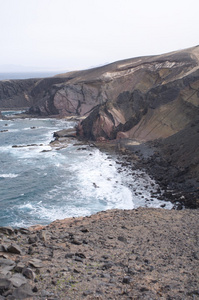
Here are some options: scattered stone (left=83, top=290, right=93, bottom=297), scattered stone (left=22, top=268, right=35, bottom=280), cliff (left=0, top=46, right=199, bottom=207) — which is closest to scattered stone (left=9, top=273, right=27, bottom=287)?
scattered stone (left=22, top=268, right=35, bottom=280)

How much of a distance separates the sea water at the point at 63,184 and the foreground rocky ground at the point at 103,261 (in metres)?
5.58

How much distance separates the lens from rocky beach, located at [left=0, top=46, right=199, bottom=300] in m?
8.00

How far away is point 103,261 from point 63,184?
16.0 m

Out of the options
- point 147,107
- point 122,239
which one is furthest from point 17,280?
point 147,107

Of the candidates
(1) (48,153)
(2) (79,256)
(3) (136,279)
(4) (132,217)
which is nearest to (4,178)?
(1) (48,153)

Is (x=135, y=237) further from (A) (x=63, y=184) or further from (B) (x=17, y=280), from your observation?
(A) (x=63, y=184)

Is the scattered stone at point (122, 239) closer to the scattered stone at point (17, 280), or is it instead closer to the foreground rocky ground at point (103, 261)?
the foreground rocky ground at point (103, 261)

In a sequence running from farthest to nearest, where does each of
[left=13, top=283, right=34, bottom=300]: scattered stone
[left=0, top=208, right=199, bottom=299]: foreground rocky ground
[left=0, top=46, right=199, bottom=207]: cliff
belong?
1. [left=0, top=46, right=199, bottom=207]: cliff
2. [left=0, top=208, right=199, bottom=299]: foreground rocky ground
3. [left=13, top=283, right=34, bottom=300]: scattered stone

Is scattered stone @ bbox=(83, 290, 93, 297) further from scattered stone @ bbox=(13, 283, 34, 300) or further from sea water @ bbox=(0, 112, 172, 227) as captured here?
sea water @ bbox=(0, 112, 172, 227)

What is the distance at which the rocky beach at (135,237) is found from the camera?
800 cm

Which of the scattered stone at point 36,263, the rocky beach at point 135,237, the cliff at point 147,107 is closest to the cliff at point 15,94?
the cliff at point 147,107

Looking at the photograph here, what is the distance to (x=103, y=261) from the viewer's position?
33.0ft

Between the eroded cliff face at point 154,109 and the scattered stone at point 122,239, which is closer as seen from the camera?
the scattered stone at point 122,239

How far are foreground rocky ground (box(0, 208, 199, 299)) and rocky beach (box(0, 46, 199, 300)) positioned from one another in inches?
1.1
